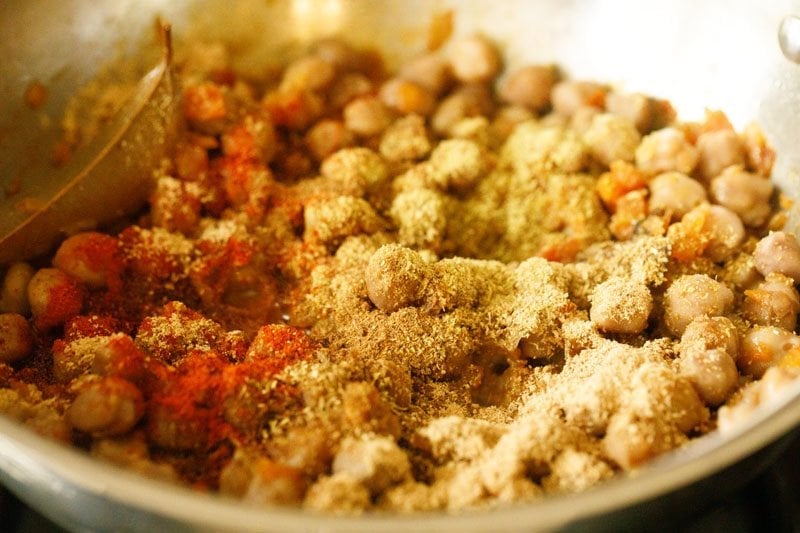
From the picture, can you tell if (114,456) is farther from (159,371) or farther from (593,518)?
(593,518)

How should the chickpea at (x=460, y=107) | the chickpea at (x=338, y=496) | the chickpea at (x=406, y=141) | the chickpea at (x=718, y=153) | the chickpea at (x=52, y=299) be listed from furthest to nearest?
1. the chickpea at (x=460, y=107)
2. the chickpea at (x=406, y=141)
3. the chickpea at (x=718, y=153)
4. the chickpea at (x=52, y=299)
5. the chickpea at (x=338, y=496)

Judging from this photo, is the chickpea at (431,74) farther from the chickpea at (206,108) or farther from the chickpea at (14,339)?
Result: the chickpea at (14,339)

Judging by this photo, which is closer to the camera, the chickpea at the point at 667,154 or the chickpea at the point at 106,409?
the chickpea at the point at 106,409

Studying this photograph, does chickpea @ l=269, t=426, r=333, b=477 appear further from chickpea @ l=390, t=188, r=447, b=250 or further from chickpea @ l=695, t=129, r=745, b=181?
chickpea @ l=695, t=129, r=745, b=181

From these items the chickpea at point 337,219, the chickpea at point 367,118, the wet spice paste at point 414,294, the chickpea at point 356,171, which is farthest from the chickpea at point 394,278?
the chickpea at point 367,118

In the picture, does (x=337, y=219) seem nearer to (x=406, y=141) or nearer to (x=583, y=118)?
(x=406, y=141)

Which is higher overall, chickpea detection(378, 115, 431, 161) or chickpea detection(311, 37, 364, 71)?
chickpea detection(311, 37, 364, 71)

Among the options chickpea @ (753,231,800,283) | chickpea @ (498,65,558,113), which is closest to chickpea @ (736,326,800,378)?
chickpea @ (753,231,800,283)

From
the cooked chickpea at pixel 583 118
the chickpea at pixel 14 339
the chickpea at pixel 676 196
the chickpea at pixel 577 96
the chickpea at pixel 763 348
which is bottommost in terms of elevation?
the chickpea at pixel 14 339
